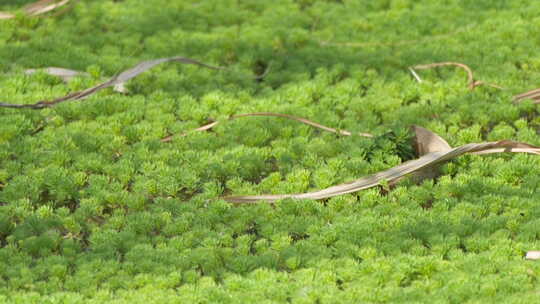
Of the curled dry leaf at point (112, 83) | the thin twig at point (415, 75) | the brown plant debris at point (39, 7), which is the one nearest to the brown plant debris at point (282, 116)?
the curled dry leaf at point (112, 83)

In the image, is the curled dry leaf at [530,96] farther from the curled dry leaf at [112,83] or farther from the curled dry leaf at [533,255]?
the curled dry leaf at [112,83]

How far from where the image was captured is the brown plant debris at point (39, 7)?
26.2 ft

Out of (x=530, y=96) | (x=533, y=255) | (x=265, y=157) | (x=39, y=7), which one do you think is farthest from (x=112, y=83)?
(x=533, y=255)

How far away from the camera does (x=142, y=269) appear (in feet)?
16.4

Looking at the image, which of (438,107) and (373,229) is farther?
(438,107)

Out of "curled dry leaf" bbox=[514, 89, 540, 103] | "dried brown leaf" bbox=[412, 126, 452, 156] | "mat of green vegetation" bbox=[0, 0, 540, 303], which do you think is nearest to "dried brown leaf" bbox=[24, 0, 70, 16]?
"mat of green vegetation" bbox=[0, 0, 540, 303]

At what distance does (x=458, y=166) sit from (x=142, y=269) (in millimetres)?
2308

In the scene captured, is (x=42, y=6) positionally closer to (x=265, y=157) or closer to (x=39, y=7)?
(x=39, y=7)

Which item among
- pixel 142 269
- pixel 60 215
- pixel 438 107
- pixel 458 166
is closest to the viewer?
pixel 142 269

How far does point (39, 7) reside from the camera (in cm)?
813

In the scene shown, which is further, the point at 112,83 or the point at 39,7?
the point at 39,7

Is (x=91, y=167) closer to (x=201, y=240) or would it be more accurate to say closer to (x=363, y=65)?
(x=201, y=240)

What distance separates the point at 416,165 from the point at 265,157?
108 cm

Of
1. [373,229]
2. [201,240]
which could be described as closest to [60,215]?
[201,240]
